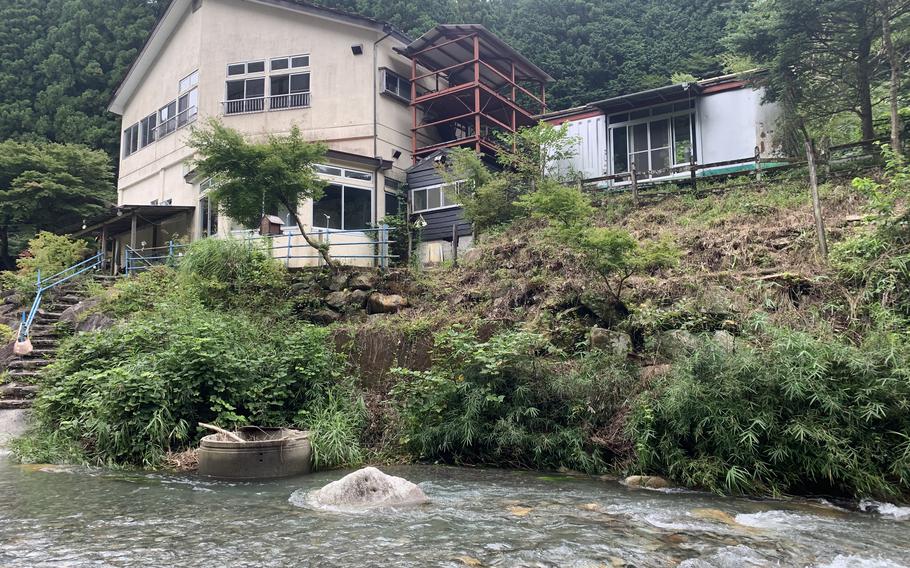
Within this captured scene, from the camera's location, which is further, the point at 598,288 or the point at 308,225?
the point at 308,225

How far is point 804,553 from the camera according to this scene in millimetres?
4906

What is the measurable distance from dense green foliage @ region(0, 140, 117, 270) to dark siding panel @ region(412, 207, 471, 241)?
13.9 metres

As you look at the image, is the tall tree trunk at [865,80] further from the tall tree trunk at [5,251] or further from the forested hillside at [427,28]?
the tall tree trunk at [5,251]

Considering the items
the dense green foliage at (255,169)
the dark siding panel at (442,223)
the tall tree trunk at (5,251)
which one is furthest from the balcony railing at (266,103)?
the tall tree trunk at (5,251)

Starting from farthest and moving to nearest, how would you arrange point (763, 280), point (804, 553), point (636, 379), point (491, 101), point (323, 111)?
point (491, 101)
point (323, 111)
point (763, 280)
point (636, 379)
point (804, 553)

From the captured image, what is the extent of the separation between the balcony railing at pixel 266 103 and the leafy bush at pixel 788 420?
58.7ft

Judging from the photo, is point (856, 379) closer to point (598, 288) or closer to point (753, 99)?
point (598, 288)

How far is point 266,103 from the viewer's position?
864 inches

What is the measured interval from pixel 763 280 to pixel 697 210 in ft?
17.2

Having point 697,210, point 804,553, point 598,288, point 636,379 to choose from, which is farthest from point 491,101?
point 804,553

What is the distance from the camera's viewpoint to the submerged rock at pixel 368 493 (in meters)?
6.57

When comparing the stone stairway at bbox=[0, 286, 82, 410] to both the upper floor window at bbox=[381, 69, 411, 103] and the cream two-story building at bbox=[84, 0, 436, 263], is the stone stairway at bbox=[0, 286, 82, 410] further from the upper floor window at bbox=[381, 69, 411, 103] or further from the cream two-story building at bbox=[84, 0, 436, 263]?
the upper floor window at bbox=[381, 69, 411, 103]

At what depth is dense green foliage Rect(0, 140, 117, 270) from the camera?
23.2 metres

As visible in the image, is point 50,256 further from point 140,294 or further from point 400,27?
point 400,27
